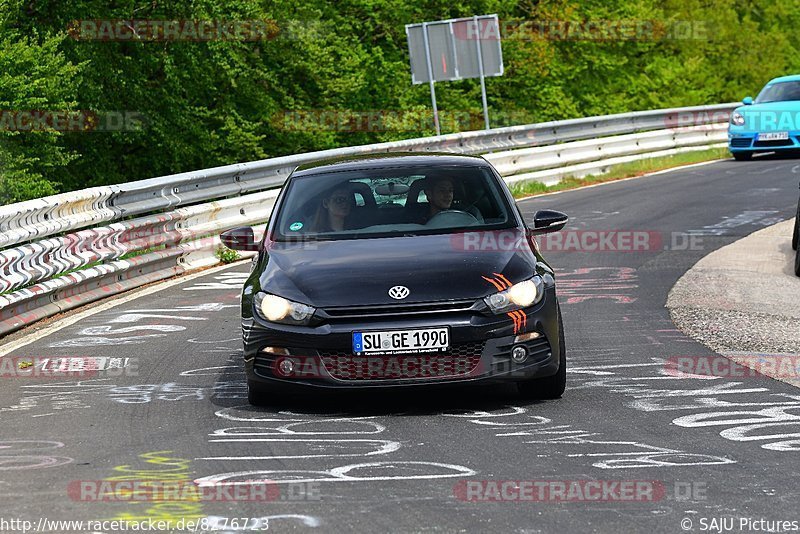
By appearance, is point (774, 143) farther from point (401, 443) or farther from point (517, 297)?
point (401, 443)

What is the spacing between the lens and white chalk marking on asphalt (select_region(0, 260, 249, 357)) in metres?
11.0

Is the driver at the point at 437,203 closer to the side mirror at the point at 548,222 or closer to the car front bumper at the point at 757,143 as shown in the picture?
the side mirror at the point at 548,222

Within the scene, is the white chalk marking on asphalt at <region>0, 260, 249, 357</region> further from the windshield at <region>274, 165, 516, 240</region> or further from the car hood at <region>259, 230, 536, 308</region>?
the car hood at <region>259, 230, 536, 308</region>

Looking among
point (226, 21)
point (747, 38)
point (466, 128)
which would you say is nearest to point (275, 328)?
point (226, 21)

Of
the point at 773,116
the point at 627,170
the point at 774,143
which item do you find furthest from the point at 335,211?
the point at 774,143

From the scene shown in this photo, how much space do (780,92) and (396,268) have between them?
20.9 meters

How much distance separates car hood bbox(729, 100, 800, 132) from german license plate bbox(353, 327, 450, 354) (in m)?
20.6

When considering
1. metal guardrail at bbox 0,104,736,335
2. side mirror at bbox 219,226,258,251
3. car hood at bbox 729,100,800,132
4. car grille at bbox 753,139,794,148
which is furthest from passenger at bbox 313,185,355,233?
car grille at bbox 753,139,794,148

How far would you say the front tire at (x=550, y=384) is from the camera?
8086 millimetres

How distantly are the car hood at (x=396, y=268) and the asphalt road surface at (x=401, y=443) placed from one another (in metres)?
0.67

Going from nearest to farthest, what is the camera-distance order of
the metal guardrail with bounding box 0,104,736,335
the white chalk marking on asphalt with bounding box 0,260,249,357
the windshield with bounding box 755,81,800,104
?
the white chalk marking on asphalt with bounding box 0,260,249,357 → the metal guardrail with bounding box 0,104,736,335 → the windshield with bounding box 755,81,800,104

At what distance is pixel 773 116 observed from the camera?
88.7 ft

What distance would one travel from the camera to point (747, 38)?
5403cm

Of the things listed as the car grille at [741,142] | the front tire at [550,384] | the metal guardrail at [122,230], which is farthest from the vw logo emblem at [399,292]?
the car grille at [741,142]
